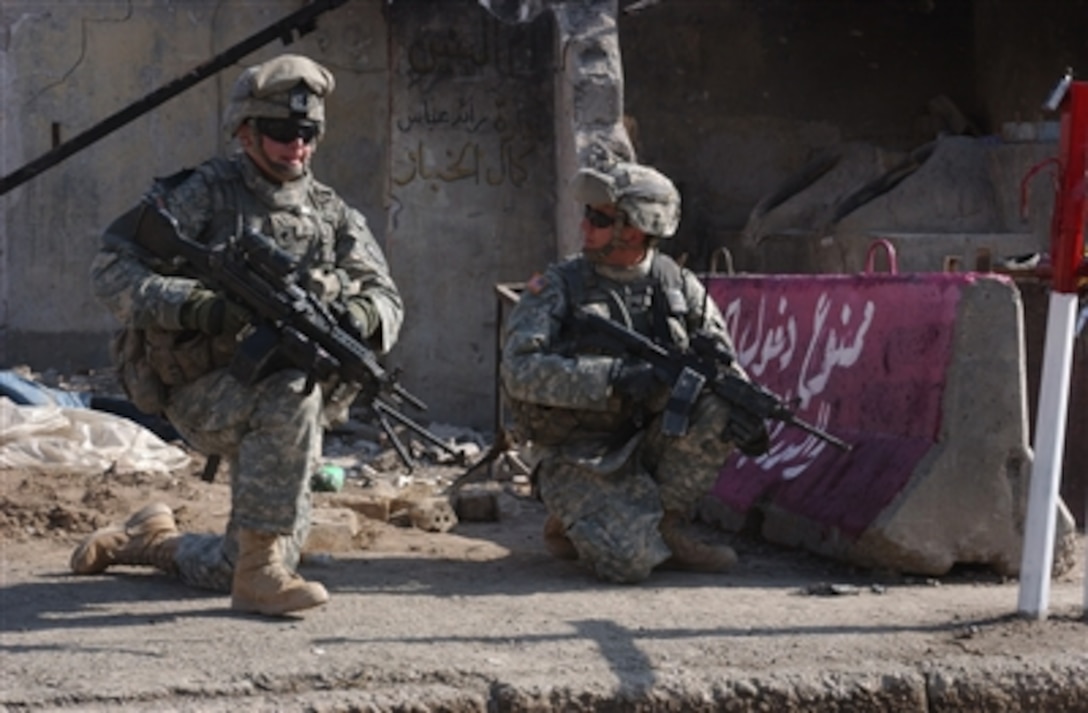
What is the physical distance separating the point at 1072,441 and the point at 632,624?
2488 mm

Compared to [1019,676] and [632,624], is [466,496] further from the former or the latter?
[1019,676]

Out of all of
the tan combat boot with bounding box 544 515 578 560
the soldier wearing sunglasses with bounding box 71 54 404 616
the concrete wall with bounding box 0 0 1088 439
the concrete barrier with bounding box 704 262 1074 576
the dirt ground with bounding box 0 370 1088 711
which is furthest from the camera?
the concrete wall with bounding box 0 0 1088 439

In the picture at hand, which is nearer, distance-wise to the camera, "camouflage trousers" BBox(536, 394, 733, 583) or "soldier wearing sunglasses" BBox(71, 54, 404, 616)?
"soldier wearing sunglasses" BBox(71, 54, 404, 616)

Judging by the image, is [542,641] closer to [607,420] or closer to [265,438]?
[265,438]

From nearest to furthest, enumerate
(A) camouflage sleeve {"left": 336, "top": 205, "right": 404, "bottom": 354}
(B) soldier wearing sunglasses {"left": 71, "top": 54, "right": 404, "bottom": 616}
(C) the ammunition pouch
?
(B) soldier wearing sunglasses {"left": 71, "top": 54, "right": 404, "bottom": 616} < (C) the ammunition pouch < (A) camouflage sleeve {"left": 336, "top": 205, "right": 404, "bottom": 354}

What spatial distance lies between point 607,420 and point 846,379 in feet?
3.32

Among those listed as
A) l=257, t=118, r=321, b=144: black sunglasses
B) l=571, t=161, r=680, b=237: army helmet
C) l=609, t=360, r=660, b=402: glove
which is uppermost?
l=257, t=118, r=321, b=144: black sunglasses

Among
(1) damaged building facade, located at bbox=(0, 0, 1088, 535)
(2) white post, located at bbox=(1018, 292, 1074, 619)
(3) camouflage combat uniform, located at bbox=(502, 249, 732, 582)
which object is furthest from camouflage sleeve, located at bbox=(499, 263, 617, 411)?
(1) damaged building facade, located at bbox=(0, 0, 1088, 535)

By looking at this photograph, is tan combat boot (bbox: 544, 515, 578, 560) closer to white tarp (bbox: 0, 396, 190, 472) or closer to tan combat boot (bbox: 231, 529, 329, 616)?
tan combat boot (bbox: 231, 529, 329, 616)

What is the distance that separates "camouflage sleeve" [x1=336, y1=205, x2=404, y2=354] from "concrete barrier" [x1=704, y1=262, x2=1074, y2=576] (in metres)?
A: 1.31

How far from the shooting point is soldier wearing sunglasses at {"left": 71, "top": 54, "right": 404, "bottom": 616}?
16.5ft

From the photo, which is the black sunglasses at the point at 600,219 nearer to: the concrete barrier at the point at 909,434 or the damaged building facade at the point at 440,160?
the concrete barrier at the point at 909,434

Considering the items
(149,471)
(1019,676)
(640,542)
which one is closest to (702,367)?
(640,542)

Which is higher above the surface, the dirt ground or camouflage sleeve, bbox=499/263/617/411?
camouflage sleeve, bbox=499/263/617/411
